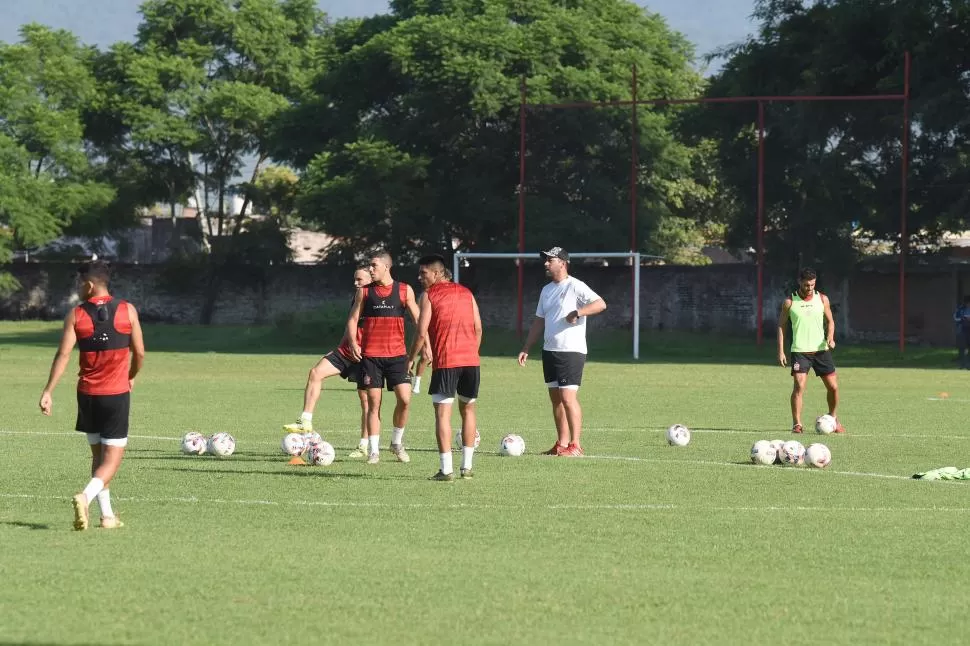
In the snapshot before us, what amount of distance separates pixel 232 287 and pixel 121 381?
180 ft

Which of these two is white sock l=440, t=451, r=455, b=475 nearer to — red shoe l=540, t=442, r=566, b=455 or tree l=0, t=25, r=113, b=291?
red shoe l=540, t=442, r=566, b=455

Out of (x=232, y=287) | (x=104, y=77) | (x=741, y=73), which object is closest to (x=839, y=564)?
(x=741, y=73)

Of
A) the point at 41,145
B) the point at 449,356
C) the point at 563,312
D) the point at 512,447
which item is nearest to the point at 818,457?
the point at 563,312

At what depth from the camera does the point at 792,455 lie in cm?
1515

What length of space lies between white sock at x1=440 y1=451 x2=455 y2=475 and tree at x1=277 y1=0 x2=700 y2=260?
38369 millimetres

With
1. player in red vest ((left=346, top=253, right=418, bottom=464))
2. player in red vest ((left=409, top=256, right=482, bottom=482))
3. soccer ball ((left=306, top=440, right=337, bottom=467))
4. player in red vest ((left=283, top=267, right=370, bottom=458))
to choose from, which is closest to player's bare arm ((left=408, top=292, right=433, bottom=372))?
player in red vest ((left=409, top=256, right=482, bottom=482))

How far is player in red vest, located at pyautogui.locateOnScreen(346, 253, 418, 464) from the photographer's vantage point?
15164mm

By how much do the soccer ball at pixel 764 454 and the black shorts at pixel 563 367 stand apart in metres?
1.97

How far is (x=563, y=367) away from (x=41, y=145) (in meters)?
53.5

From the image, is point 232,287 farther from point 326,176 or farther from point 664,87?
point 664,87

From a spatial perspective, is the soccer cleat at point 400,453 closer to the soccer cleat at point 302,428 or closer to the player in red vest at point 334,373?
the player in red vest at point 334,373

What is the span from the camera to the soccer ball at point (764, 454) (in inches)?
599

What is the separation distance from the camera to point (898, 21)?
141ft

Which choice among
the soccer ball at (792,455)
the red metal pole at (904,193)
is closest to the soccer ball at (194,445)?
the soccer ball at (792,455)
